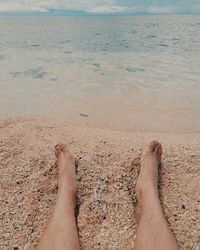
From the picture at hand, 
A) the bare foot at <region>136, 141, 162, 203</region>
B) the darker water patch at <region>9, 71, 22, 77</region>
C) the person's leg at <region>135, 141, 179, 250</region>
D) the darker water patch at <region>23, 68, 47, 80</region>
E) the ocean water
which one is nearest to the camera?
the person's leg at <region>135, 141, 179, 250</region>

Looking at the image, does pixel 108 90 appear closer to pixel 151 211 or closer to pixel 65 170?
pixel 65 170

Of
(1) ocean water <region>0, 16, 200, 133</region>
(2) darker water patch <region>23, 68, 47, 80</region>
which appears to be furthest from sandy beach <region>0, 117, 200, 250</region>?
(2) darker water patch <region>23, 68, 47, 80</region>

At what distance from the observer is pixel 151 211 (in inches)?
94.3

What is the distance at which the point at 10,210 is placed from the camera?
272 centimetres

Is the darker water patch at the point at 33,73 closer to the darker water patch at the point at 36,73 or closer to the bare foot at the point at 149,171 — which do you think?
the darker water patch at the point at 36,73

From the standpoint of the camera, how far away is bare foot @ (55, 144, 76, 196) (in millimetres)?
2795

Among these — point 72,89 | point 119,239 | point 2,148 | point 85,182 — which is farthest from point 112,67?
point 119,239

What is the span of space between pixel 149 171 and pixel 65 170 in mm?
815

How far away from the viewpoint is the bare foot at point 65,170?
279cm

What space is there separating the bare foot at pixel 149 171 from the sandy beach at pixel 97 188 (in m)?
0.11

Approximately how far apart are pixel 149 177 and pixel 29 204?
1.12 meters

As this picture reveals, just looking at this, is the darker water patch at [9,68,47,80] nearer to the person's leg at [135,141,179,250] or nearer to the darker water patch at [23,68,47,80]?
the darker water patch at [23,68,47,80]

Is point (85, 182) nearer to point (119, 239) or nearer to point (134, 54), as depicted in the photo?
point (119, 239)

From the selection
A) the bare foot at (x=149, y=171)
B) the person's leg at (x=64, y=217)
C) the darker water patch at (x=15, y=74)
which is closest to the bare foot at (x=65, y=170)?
the person's leg at (x=64, y=217)
